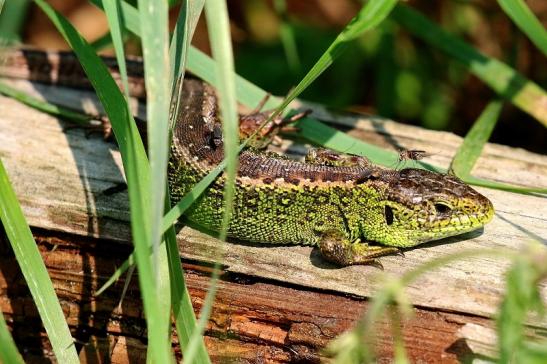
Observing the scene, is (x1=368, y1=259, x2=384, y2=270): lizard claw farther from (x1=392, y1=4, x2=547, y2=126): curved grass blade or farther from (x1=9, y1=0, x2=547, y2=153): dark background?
(x1=9, y1=0, x2=547, y2=153): dark background

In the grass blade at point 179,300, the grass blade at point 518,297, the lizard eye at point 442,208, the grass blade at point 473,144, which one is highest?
the grass blade at point 473,144

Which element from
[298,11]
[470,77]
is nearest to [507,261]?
[470,77]

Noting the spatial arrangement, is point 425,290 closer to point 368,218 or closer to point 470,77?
point 368,218

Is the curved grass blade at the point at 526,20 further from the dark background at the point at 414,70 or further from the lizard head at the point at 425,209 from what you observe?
the dark background at the point at 414,70

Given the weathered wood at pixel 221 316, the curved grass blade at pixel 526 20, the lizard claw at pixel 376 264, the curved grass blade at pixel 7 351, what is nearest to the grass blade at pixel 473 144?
the curved grass blade at pixel 526 20

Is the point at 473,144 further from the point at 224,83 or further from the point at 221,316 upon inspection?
the point at 224,83

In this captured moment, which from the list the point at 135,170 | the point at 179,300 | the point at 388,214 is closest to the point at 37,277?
the point at 179,300
